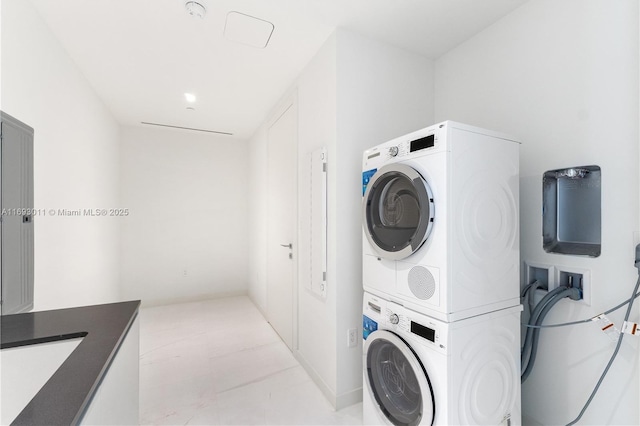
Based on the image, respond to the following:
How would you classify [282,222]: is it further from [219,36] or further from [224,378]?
[219,36]

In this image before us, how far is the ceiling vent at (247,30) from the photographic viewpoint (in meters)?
1.91

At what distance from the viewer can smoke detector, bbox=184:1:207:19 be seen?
5.75 feet

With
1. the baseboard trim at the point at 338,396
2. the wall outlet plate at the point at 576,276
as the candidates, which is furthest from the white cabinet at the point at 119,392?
the wall outlet plate at the point at 576,276

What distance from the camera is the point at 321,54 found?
7.26 feet

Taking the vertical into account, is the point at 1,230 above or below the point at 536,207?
below

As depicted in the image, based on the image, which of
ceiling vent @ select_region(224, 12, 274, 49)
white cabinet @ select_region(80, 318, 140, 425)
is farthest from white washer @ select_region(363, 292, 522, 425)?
ceiling vent @ select_region(224, 12, 274, 49)

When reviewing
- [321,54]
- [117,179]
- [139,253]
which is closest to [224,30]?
[321,54]

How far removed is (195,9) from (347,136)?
1260 millimetres

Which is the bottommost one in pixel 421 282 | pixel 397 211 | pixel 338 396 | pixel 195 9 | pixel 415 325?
pixel 338 396

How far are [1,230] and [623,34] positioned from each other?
3318mm

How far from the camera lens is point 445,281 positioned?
4.27 ft

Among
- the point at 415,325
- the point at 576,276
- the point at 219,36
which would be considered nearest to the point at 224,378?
the point at 415,325

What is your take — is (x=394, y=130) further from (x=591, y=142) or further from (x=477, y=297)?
(x=477, y=297)

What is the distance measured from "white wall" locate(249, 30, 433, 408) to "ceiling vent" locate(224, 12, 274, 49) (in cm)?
44
